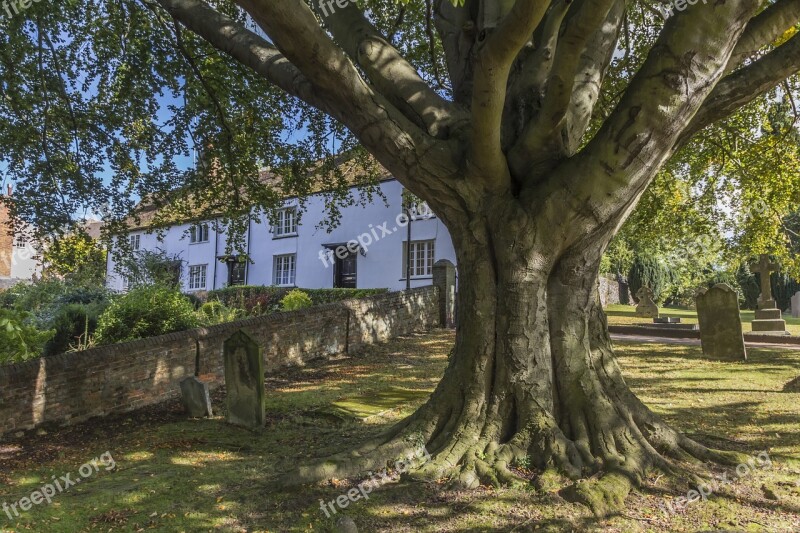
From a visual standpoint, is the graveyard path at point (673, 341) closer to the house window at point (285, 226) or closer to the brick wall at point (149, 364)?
the brick wall at point (149, 364)

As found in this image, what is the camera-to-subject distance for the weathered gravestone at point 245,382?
686 cm

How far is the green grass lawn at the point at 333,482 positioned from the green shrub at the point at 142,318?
2394 millimetres

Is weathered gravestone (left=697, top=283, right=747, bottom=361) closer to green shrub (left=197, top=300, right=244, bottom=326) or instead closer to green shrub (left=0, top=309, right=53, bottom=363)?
green shrub (left=197, top=300, right=244, bottom=326)

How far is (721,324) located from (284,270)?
22.3 meters

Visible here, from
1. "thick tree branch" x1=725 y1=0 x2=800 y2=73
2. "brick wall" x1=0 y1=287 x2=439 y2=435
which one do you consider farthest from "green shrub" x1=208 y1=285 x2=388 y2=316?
"thick tree branch" x1=725 y1=0 x2=800 y2=73

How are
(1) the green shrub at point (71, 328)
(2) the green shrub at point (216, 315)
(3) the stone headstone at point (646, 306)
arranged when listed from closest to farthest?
(1) the green shrub at point (71, 328) < (2) the green shrub at point (216, 315) < (3) the stone headstone at point (646, 306)

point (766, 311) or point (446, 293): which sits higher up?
point (446, 293)

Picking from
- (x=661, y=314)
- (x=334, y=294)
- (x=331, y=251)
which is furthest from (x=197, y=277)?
(x=661, y=314)

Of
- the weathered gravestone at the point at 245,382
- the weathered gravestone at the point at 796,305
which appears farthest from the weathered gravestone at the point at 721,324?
the weathered gravestone at the point at 796,305

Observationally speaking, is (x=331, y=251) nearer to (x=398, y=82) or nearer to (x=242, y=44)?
(x=242, y=44)

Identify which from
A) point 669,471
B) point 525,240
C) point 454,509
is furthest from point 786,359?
point 454,509

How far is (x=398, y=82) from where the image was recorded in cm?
564

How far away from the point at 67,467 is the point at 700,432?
23.1 feet

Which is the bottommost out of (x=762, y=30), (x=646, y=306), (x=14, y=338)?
(x=14, y=338)
